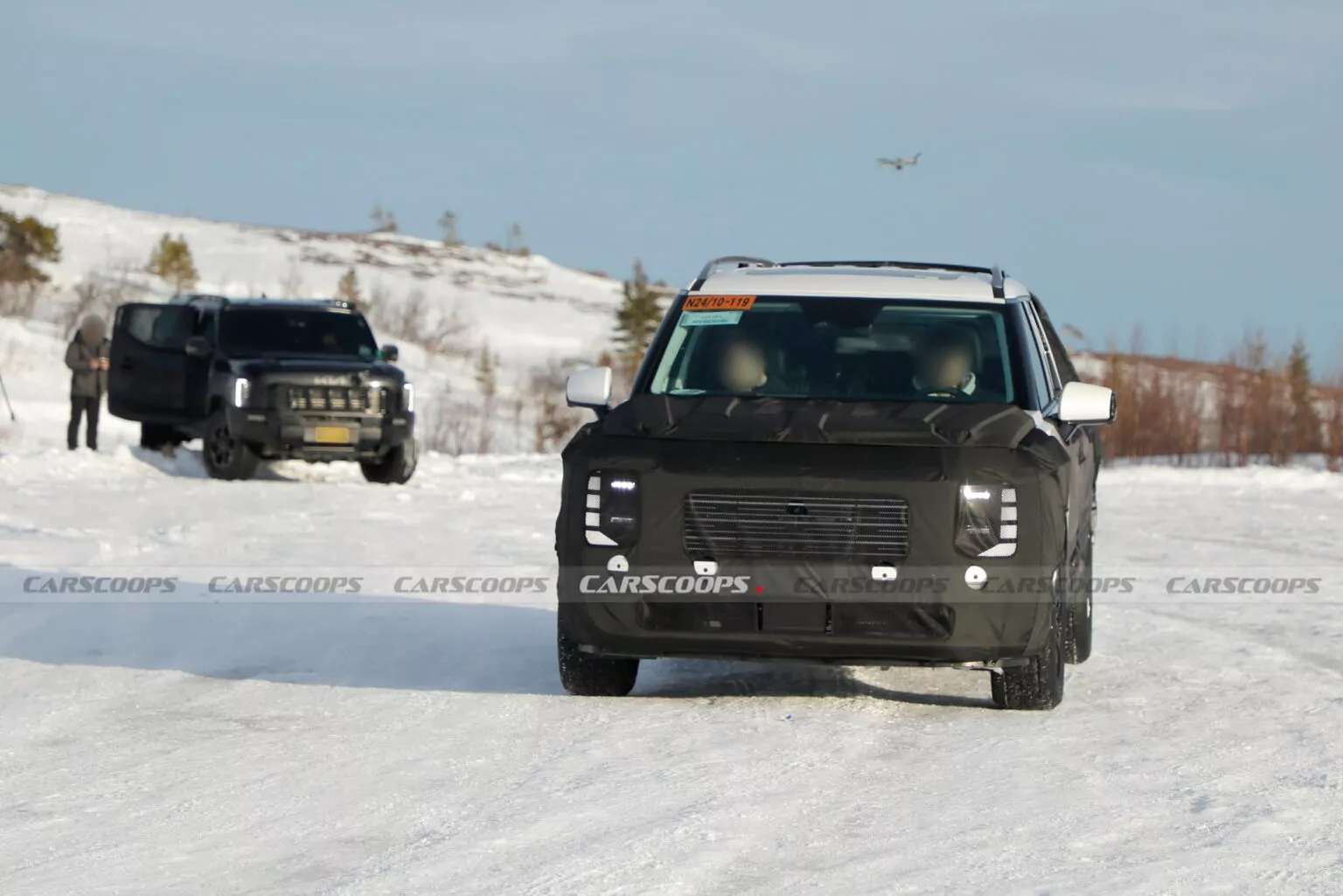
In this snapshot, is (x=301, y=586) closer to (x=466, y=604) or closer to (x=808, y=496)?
(x=466, y=604)

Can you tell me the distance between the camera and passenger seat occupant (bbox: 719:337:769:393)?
8.22 meters

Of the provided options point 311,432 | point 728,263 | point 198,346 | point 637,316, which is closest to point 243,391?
point 311,432

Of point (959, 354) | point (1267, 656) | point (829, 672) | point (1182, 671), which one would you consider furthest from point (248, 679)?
point (1267, 656)

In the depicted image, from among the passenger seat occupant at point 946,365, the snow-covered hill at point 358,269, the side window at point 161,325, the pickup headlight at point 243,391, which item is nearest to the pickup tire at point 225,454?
Answer: the pickup headlight at point 243,391

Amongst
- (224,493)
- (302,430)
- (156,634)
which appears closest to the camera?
(156,634)

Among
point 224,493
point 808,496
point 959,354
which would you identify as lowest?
point 224,493

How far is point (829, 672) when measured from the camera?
881 cm

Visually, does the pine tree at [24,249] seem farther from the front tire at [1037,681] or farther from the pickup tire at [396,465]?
the front tire at [1037,681]

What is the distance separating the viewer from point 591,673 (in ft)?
25.3

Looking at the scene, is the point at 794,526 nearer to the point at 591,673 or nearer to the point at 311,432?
the point at 591,673

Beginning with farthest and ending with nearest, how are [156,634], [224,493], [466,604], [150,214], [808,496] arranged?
[150,214] → [224,493] → [466,604] → [156,634] → [808,496]

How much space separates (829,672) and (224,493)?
11.5 m

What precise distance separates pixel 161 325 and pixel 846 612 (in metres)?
16.9

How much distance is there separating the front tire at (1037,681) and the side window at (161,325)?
16.0m
